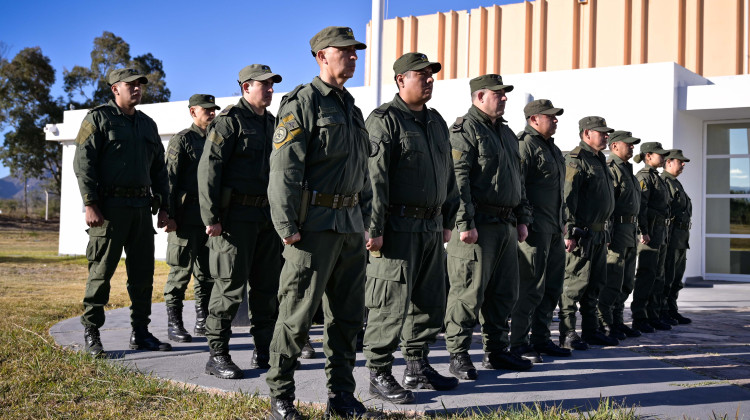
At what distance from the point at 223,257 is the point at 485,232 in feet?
6.64

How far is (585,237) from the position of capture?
22.2ft

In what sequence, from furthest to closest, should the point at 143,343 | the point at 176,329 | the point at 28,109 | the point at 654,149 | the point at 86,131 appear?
the point at 28,109 < the point at 654,149 < the point at 176,329 < the point at 143,343 < the point at 86,131

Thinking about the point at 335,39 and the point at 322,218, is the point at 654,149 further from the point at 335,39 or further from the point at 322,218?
the point at 322,218

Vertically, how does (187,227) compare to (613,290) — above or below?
above

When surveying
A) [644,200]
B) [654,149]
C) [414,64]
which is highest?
[414,64]

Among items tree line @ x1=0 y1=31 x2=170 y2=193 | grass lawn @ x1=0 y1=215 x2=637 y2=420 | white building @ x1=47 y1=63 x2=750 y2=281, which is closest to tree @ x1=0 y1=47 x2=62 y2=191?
tree line @ x1=0 y1=31 x2=170 y2=193

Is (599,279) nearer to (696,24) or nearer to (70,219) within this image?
(696,24)

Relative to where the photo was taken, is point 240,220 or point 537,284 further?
point 537,284

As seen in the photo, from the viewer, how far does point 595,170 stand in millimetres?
6895

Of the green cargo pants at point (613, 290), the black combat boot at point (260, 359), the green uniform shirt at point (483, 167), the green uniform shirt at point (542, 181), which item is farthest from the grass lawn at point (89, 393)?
the green cargo pants at point (613, 290)

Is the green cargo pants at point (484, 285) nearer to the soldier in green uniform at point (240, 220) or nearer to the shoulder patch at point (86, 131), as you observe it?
the soldier in green uniform at point (240, 220)

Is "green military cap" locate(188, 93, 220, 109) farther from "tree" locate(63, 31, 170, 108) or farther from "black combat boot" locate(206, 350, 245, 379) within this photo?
"tree" locate(63, 31, 170, 108)

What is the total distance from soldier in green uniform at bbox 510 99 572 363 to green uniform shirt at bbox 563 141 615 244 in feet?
1.61

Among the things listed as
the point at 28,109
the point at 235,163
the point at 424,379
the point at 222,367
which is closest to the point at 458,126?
the point at 235,163
